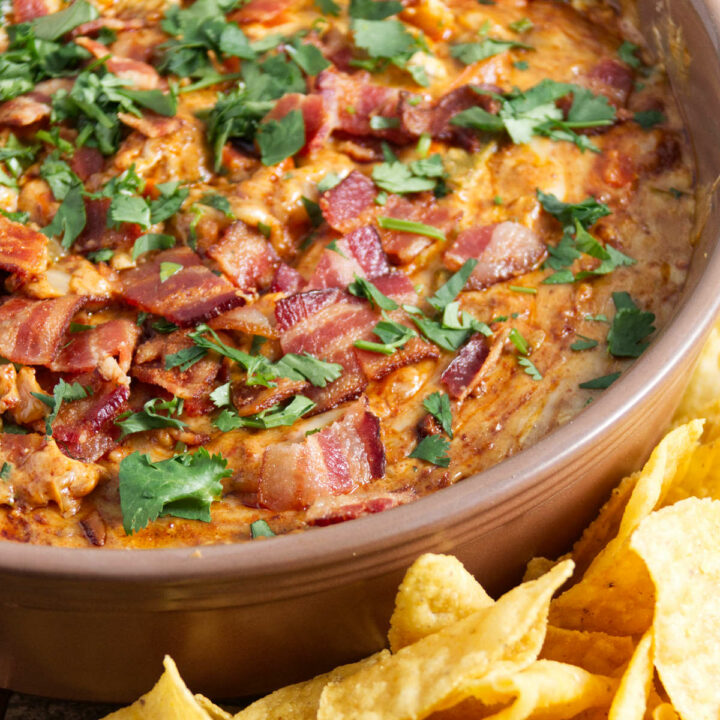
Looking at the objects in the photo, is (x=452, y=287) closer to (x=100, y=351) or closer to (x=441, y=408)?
(x=441, y=408)

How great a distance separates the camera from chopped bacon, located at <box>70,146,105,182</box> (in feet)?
10.8

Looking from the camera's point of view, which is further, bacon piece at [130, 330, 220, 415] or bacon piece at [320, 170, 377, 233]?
bacon piece at [320, 170, 377, 233]

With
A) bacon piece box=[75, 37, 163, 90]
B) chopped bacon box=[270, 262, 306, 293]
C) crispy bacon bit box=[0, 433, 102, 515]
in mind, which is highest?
bacon piece box=[75, 37, 163, 90]

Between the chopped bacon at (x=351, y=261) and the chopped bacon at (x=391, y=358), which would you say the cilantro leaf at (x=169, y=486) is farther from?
the chopped bacon at (x=351, y=261)

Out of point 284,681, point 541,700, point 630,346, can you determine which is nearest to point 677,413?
point 630,346

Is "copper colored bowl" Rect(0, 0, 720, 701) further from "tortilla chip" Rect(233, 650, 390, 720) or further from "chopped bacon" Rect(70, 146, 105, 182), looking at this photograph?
"chopped bacon" Rect(70, 146, 105, 182)

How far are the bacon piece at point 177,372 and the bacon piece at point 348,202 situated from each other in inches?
22.2

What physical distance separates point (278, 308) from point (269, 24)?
4.66 feet

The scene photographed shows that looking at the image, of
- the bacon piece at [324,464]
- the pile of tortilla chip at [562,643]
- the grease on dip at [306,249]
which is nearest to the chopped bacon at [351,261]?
the grease on dip at [306,249]

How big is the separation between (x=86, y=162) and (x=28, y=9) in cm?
95

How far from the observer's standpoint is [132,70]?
350 cm

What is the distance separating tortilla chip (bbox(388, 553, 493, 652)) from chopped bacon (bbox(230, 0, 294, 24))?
2.24 m

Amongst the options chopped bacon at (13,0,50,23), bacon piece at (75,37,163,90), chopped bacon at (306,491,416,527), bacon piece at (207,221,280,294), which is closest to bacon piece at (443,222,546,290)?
bacon piece at (207,221,280,294)

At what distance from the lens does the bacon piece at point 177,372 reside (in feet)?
9.11
